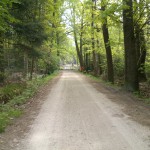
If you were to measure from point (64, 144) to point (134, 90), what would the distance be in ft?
31.5

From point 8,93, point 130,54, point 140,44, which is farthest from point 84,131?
point 140,44

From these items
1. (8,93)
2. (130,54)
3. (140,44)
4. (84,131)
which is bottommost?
(84,131)

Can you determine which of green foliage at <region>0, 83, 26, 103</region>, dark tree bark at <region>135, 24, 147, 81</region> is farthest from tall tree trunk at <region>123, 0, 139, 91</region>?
green foliage at <region>0, 83, 26, 103</region>

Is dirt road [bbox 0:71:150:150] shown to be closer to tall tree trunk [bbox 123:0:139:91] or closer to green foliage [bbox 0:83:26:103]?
green foliage [bbox 0:83:26:103]

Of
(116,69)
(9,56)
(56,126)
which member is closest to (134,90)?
(56,126)

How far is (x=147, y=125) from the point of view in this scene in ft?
21.7

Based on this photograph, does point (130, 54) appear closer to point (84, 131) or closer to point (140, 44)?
point (140, 44)

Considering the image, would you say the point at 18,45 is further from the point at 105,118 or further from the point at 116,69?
the point at 116,69

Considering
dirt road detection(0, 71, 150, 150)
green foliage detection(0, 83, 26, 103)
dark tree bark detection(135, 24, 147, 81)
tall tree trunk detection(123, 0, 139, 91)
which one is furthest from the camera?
dark tree bark detection(135, 24, 147, 81)

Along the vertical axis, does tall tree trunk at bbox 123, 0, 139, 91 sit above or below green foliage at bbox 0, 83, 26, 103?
above

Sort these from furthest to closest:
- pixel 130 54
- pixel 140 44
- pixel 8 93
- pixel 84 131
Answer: pixel 140 44 < pixel 130 54 < pixel 8 93 < pixel 84 131

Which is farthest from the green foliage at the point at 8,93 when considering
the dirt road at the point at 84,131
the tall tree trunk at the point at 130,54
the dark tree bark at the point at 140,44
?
the dark tree bark at the point at 140,44

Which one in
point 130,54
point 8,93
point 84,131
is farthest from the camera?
point 130,54

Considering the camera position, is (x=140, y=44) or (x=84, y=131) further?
(x=140, y=44)
